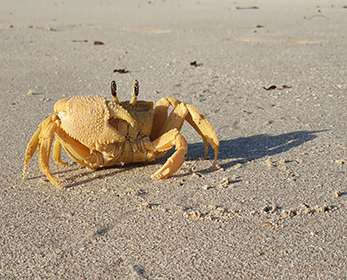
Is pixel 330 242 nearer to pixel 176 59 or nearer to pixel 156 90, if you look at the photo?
pixel 156 90

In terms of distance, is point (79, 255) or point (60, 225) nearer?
point (79, 255)

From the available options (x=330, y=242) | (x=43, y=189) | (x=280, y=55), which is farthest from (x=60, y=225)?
(x=280, y=55)

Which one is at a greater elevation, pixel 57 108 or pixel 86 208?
pixel 57 108

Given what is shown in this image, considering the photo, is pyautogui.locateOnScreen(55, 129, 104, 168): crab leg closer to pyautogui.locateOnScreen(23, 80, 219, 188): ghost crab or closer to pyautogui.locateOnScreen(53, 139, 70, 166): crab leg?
pyautogui.locateOnScreen(23, 80, 219, 188): ghost crab

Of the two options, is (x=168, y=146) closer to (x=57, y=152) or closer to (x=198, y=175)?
(x=198, y=175)

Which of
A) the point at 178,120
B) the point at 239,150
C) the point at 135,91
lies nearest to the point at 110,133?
the point at 135,91

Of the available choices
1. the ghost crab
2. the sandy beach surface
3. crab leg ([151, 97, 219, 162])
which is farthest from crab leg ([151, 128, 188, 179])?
crab leg ([151, 97, 219, 162])
